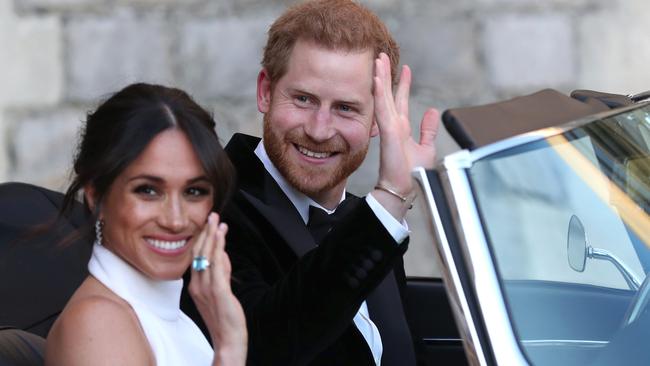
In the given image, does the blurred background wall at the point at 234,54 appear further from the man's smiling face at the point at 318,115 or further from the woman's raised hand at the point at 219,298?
the woman's raised hand at the point at 219,298

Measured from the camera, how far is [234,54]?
5.22 meters

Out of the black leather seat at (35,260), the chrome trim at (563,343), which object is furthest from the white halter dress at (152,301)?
the chrome trim at (563,343)

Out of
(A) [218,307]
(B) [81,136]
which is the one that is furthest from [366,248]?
(B) [81,136]

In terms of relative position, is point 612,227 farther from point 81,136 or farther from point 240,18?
point 240,18

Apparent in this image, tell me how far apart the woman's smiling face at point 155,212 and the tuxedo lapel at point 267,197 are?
55 centimetres

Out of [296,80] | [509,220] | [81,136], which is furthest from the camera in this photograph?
[296,80]

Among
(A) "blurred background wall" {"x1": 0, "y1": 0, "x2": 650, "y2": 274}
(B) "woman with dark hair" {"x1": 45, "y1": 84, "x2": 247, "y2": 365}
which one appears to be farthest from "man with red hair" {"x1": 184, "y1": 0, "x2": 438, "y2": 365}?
(A) "blurred background wall" {"x1": 0, "y1": 0, "x2": 650, "y2": 274}

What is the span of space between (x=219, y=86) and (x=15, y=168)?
2.78 ft

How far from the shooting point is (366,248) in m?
2.32

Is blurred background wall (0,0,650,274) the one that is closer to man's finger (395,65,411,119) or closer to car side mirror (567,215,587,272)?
man's finger (395,65,411,119)

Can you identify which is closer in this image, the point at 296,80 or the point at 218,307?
the point at 218,307

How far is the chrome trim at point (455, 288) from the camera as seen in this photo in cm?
206

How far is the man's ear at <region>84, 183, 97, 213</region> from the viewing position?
229 cm

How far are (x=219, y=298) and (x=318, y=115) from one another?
31.0 inches
